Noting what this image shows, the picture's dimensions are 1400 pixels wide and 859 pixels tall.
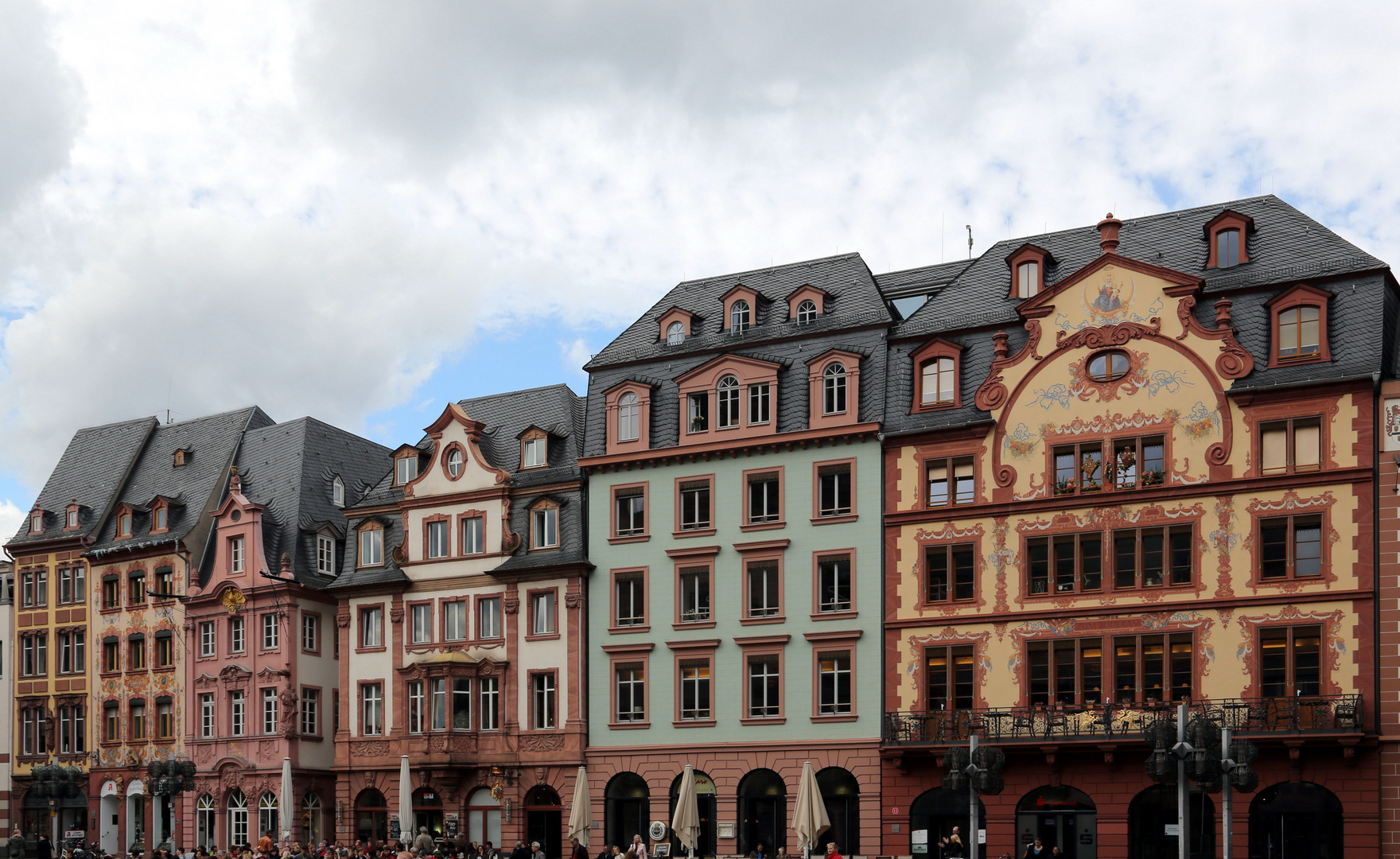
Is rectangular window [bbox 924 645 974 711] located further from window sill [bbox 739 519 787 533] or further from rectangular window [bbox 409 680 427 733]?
rectangular window [bbox 409 680 427 733]

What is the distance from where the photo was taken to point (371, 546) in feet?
224

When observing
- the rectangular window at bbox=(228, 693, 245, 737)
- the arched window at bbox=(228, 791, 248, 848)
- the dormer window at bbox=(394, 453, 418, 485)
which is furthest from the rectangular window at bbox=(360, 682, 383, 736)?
the dormer window at bbox=(394, 453, 418, 485)

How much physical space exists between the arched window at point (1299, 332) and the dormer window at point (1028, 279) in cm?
849

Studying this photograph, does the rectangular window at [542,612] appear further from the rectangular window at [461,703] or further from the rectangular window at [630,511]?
the rectangular window at [630,511]

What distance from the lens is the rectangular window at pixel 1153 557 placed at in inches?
2039

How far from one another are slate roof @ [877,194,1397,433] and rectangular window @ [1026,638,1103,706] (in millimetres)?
7792

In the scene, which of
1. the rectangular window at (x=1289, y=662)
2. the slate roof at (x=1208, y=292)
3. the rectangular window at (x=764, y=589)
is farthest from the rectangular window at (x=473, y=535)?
the rectangular window at (x=1289, y=662)

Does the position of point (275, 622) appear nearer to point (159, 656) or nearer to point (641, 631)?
point (159, 656)

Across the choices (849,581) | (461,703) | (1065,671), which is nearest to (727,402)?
(849,581)

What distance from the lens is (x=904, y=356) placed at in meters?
58.2

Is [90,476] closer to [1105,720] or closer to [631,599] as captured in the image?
[631,599]

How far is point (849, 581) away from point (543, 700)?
12.8 m

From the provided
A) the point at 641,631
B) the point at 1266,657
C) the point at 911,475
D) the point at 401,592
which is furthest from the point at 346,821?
the point at 1266,657

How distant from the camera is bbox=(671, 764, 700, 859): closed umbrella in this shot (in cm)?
5391
